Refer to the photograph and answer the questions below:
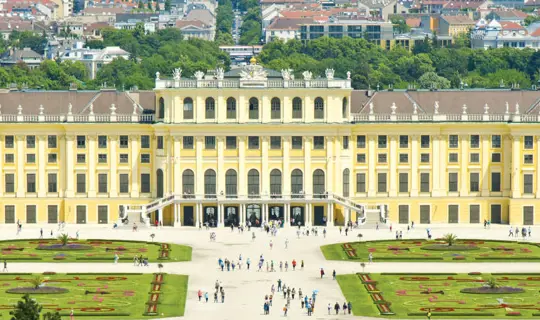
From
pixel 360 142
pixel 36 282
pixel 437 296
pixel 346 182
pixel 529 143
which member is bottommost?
pixel 437 296

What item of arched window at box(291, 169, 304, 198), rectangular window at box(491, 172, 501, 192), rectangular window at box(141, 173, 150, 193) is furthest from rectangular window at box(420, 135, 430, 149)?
rectangular window at box(141, 173, 150, 193)

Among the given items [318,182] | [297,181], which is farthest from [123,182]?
[318,182]

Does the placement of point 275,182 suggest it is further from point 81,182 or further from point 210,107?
point 81,182

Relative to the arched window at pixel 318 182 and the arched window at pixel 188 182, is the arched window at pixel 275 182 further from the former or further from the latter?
the arched window at pixel 188 182

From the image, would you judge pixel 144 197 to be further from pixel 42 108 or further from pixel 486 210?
pixel 486 210

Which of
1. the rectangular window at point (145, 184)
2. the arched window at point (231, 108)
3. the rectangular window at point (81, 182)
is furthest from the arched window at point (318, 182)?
the rectangular window at point (81, 182)

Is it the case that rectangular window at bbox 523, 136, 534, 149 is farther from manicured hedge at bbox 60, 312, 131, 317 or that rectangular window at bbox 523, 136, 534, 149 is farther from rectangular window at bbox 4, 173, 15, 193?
manicured hedge at bbox 60, 312, 131, 317
